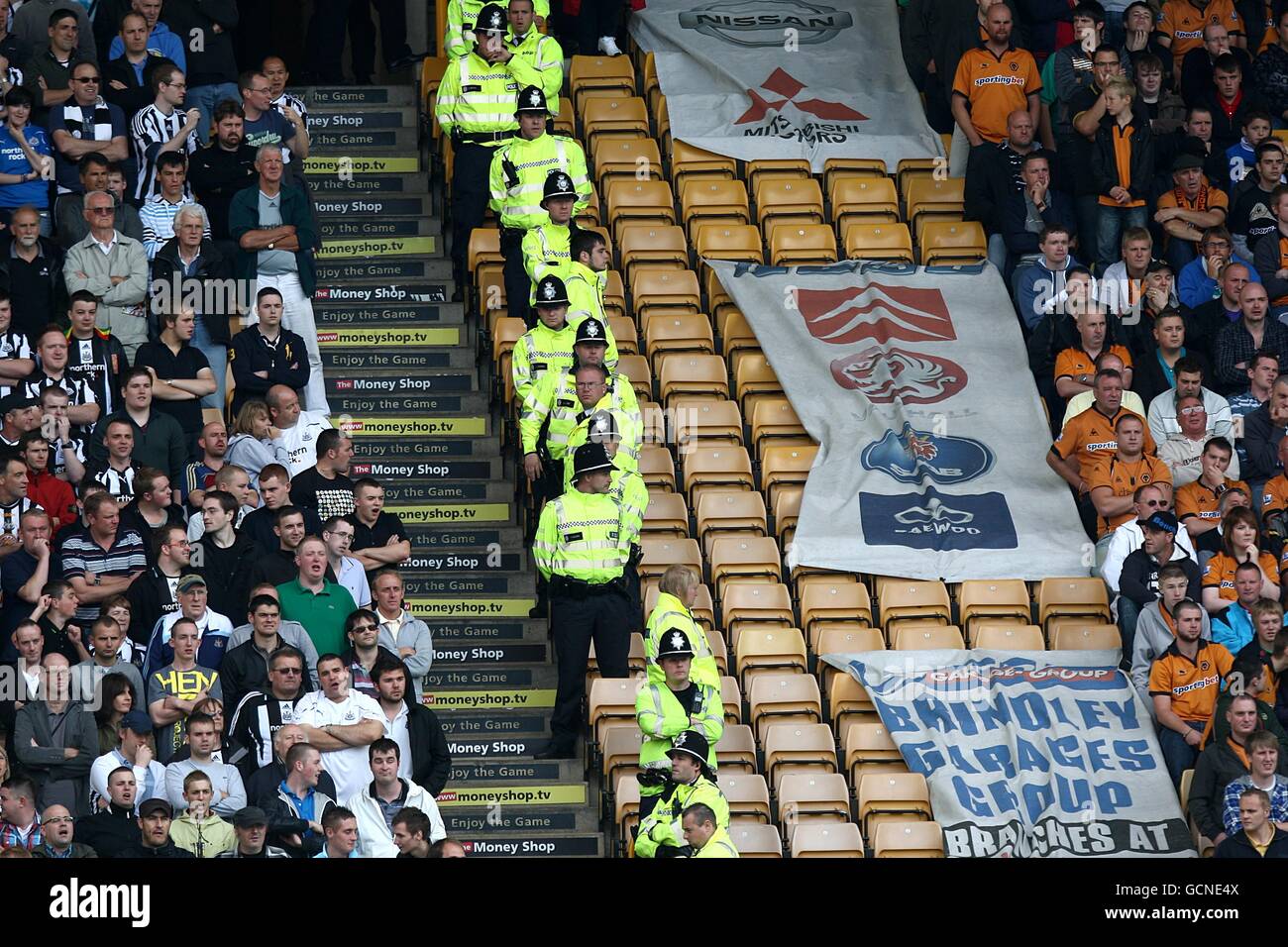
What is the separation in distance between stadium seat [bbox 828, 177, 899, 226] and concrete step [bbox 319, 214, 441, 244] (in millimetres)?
2733

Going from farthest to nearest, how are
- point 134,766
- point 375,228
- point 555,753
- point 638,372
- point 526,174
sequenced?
point 375,228 < point 638,372 < point 526,174 < point 555,753 < point 134,766

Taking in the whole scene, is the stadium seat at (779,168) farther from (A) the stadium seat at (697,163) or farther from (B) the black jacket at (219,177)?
(B) the black jacket at (219,177)

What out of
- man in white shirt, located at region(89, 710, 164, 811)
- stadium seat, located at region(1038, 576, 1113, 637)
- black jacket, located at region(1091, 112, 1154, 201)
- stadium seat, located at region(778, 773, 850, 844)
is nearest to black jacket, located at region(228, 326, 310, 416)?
man in white shirt, located at region(89, 710, 164, 811)

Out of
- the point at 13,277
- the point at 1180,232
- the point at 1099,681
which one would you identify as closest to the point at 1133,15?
the point at 1180,232

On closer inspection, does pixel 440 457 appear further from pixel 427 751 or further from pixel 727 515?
pixel 427 751

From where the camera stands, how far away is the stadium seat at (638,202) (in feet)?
51.5

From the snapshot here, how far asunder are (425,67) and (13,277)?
386 cm

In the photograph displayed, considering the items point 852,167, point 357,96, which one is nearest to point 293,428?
point 357,96

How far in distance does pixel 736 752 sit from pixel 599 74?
234 inches

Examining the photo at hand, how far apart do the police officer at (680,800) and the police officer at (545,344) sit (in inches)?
111

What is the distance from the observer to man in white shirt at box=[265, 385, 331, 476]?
13.2m

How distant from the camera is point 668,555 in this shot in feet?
45.0

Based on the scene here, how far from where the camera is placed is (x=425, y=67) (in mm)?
16500
